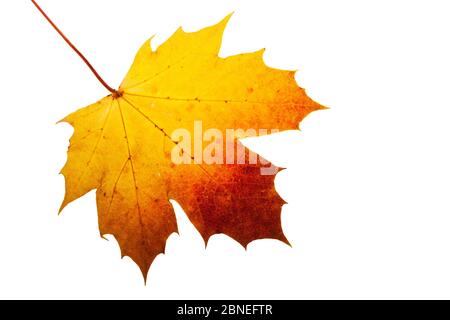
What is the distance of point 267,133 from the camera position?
55.3 inches

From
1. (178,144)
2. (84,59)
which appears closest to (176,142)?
(178,144)

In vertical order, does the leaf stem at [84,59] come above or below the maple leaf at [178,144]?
above

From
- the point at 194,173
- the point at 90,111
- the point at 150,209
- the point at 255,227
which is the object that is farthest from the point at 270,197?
the point at 90,111

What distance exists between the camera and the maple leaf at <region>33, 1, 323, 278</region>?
1387 millimetres

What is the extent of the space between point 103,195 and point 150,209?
0.16 m

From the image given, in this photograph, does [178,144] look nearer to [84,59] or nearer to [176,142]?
[176,142]

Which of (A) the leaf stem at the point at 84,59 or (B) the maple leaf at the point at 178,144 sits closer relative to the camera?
(B) the maple leaf at the point at 178,144

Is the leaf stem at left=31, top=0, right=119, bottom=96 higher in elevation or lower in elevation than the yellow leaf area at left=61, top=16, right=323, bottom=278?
higher

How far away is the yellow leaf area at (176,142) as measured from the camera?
139 centimetres

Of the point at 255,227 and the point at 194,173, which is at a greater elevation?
the point at 194,173

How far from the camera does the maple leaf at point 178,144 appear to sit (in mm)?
1387

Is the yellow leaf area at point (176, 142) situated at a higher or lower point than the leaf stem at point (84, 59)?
lower

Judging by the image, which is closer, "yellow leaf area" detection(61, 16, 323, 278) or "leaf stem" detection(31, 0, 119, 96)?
"yellow leaf area" detection(61, 16, 323, 278)

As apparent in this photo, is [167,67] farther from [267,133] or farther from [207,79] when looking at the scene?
[267,133]
